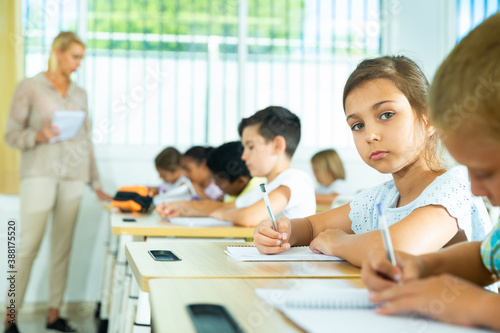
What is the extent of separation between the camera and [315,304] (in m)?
0.74

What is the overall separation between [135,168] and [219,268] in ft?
10.7

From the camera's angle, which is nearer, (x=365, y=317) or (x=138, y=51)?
(x=365, y=317)

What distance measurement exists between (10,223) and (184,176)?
1.15 meters

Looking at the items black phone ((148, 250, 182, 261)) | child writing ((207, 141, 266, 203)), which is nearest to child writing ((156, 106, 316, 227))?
child writing ((207, 141, 266, 203))

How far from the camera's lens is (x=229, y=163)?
319 cm

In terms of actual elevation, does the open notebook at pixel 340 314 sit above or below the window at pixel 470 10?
below

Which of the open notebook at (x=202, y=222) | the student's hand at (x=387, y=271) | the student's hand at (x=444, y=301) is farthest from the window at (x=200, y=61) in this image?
the student's hand at (x=444, y=301)

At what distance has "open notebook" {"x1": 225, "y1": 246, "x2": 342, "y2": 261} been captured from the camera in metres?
1.19

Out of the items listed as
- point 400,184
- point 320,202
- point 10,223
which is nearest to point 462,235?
point 400,184

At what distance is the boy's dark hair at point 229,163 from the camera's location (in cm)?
315

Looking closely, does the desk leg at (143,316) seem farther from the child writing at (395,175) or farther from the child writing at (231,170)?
the child writing at (231,170)

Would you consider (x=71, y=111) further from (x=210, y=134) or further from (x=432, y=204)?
(x=432, y=204)

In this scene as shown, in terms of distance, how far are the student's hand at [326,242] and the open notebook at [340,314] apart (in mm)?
418

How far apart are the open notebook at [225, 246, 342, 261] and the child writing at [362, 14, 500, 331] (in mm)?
437
